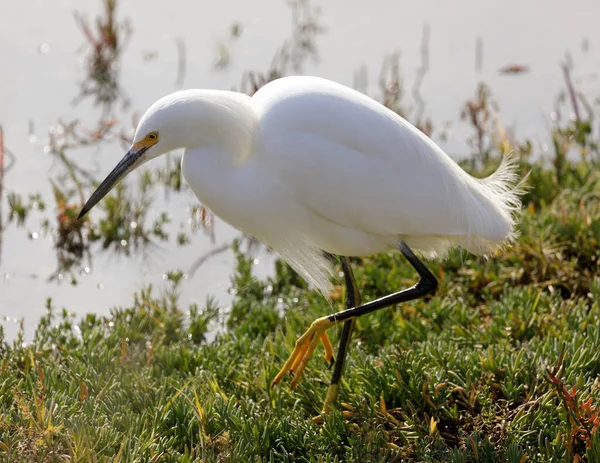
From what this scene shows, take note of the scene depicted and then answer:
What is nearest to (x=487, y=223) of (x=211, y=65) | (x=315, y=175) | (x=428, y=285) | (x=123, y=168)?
(x=428, y=285)

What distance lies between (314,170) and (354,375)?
3.18 ft

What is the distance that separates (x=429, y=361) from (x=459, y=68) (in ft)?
15.8

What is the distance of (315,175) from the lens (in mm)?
3338

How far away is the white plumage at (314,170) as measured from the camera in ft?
10.8

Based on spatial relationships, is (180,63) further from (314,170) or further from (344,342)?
(314,170)

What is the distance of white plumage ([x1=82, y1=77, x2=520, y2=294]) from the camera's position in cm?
330

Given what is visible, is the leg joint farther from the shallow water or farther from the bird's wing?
the shallow water

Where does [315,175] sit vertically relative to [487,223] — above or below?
above

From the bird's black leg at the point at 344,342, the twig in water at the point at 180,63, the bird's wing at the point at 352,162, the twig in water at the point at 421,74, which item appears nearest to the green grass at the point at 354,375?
the bird's black leg at the point at 344,342

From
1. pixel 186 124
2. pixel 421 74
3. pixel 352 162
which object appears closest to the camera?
pixel 186 124

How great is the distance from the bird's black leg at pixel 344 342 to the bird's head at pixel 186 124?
0.86 m

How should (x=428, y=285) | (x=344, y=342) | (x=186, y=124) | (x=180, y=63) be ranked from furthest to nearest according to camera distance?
(x=180, y=63) → (x=344, y=342) → (x=428, y=285) → (x=186, y=124)

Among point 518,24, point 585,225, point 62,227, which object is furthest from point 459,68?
point 62,227

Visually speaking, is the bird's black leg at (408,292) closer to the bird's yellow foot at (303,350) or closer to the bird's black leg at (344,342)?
the bird's yellow foot at (303,350)
